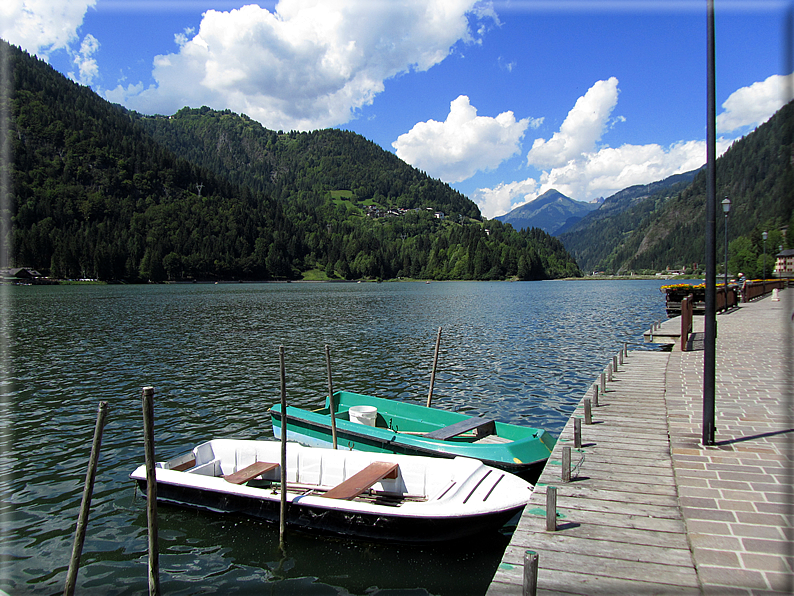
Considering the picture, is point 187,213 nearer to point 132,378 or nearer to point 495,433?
point 132,378

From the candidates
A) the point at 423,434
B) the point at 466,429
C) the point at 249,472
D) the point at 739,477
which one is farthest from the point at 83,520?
the point at 739,477

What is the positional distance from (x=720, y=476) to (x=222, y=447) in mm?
9084

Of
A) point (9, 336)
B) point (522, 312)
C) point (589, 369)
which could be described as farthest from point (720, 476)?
point (522, 312)

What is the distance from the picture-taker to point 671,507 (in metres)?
6.13

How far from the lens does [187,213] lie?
196375 mm

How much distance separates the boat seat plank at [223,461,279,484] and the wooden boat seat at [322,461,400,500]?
5.60 feet

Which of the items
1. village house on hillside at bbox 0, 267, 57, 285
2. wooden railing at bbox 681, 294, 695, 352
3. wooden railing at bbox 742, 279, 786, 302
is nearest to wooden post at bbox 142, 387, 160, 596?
wooden railing at bbox 681, 294, 695, 352

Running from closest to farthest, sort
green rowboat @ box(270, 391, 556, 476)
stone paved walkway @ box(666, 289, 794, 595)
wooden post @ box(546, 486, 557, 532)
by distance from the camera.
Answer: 1. stone paved walkway @ box(666, 289, 794, 595)
2. wooden post @ box(546, 486, 557, 532)
3. green rowboat @ box(270, 391, 556, 476)

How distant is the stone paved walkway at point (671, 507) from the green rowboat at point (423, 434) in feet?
2.71

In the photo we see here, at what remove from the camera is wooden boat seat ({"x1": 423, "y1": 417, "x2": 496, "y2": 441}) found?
10530mm

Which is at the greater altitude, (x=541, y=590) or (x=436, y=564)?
(x=541, y=590)

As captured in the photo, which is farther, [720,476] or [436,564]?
[436,564]

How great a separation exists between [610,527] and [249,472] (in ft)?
21.5

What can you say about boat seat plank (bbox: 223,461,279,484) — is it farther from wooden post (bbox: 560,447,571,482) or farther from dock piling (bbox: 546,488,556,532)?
dock piling (bbox: 546,488,556,532)
